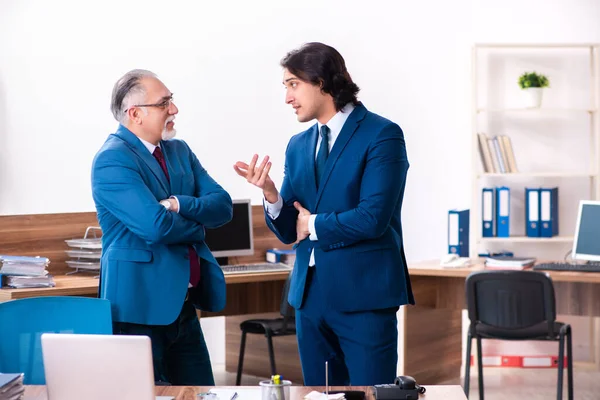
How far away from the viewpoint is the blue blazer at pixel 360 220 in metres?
2.59

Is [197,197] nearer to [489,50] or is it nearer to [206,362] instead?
[206,362]

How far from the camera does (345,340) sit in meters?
2.66

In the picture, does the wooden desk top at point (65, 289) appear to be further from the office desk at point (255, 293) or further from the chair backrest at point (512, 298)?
the chair backrest at point (512, 298)

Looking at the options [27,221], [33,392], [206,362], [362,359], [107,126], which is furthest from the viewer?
[107,126]

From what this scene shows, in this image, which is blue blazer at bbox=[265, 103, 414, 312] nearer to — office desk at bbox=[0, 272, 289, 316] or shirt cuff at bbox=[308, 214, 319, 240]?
shirt cuff at bbox=[308, 214, 319, 240]

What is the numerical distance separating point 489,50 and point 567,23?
0.56m

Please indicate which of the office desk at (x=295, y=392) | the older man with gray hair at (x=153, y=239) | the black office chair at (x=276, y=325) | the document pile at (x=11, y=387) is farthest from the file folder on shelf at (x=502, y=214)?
the document pile at (x=11, y=387)

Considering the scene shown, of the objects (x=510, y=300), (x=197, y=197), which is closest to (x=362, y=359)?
(x=197, y=197)

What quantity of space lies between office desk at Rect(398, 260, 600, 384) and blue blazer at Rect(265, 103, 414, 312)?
2.40 m

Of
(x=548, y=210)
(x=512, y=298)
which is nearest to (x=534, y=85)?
(x=548, y=210)

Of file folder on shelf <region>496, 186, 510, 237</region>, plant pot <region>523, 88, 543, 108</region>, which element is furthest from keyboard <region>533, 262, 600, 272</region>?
plant pot <region>523, 88, 543, 108</region>

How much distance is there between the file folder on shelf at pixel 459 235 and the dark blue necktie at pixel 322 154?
2.68 m

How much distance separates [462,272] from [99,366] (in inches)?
132

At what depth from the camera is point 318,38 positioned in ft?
19.8
